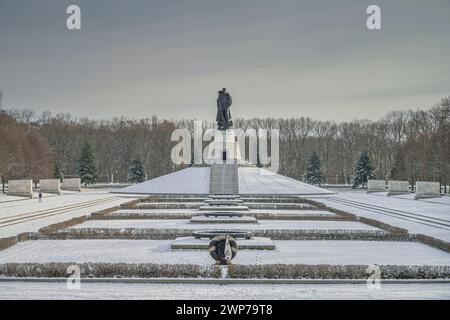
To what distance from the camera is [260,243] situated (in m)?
13.7

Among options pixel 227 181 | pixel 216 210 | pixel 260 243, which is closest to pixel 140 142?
pixel 227 181

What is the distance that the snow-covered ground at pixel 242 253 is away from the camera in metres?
11.9

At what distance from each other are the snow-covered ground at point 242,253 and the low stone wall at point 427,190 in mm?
22112

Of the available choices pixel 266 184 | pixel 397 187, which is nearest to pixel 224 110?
pixel 266 184

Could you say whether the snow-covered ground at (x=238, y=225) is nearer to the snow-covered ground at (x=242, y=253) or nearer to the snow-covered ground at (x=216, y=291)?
the snow-covered ground at (x=242, y=253)

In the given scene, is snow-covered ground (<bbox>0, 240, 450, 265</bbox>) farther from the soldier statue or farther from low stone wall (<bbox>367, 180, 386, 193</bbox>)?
low stone wall (<bbox>367, 180, 386, 193</bbox>)

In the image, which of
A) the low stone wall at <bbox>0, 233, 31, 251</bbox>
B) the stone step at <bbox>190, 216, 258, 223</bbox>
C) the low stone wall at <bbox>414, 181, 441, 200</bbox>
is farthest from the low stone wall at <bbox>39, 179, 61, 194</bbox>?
the low stone wall at <bbox>414, 181, 441, 200</bbox>

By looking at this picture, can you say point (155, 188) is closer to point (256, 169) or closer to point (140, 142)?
point (256, 169)

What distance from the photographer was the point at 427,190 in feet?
117

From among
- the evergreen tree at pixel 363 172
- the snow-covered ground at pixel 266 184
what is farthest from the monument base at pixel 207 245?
the evergreen tree at pixel 363 172

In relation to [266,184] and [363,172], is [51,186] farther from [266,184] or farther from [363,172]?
[363,172]

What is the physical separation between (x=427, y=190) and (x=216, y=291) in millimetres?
30729

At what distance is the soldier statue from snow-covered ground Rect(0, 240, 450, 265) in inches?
863
